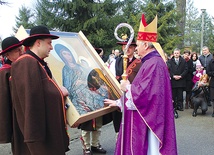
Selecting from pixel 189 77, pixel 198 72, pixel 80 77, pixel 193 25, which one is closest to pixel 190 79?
pixel 189 77

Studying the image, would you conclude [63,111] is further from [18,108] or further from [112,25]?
[112,25]

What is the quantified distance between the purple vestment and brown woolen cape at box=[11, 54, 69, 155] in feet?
2.61

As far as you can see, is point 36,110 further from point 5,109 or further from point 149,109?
point 149,109

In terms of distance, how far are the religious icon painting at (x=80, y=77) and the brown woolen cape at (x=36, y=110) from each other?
261 millimetres

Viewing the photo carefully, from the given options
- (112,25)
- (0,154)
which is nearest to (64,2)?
(112,25)

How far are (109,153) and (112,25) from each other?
15.5 metres

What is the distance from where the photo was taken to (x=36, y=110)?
2.61 m

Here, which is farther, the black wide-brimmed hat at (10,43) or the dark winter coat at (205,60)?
the dark winter coat at (205,60)

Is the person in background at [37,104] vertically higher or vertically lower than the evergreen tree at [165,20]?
lower

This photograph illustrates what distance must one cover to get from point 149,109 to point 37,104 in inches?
45.6

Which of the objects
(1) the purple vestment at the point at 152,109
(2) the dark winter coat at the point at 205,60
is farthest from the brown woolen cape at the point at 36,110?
(2) the dark winter coat at the point at 205,60

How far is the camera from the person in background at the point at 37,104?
259 centimetres

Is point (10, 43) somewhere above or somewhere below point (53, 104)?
above

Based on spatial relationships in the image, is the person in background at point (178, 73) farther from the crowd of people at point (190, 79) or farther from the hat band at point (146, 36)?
the hat band at point (146, 36)
